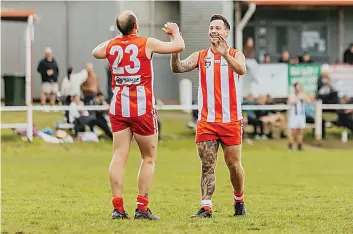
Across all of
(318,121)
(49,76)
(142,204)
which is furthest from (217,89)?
(49,76)

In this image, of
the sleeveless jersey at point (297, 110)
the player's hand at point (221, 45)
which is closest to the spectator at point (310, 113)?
the sleeveless jersey at point (297, 110)

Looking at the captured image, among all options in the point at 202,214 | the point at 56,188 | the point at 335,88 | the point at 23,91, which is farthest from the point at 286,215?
the point at 335,88

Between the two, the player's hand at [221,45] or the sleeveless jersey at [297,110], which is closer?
the player's hand at [221,45]

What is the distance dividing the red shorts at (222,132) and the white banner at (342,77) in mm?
23777

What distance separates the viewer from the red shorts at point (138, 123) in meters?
11.3

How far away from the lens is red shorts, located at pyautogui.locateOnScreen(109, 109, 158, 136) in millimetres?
11289

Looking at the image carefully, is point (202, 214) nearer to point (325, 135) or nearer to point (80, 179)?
point (80, 179)

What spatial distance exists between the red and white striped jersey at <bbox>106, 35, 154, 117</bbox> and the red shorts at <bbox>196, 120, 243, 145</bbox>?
2.41 ft

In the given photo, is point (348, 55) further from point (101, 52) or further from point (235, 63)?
point (101, 52)

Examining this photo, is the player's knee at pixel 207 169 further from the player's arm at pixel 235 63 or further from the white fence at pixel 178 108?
the white fence at pixel 178 108

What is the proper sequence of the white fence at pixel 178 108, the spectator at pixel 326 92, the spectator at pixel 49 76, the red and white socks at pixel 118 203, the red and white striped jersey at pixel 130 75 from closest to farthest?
1. the red and white striped jersey at pixel 130 75
2. the red and white socks at pixel 118 203
3. the white fence at pixel 178 108
4. the spectator at pixel 326 92
5. the spectator at pixel 49 76

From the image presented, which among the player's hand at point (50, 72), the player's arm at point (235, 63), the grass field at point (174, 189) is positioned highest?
the player's hand at point (50, 72)

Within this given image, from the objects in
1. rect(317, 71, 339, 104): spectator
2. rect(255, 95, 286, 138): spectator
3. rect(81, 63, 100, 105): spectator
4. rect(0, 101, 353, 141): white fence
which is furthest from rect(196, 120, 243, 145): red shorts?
rect(317, 71, 339, 104): spectator

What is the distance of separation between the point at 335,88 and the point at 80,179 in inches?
712
